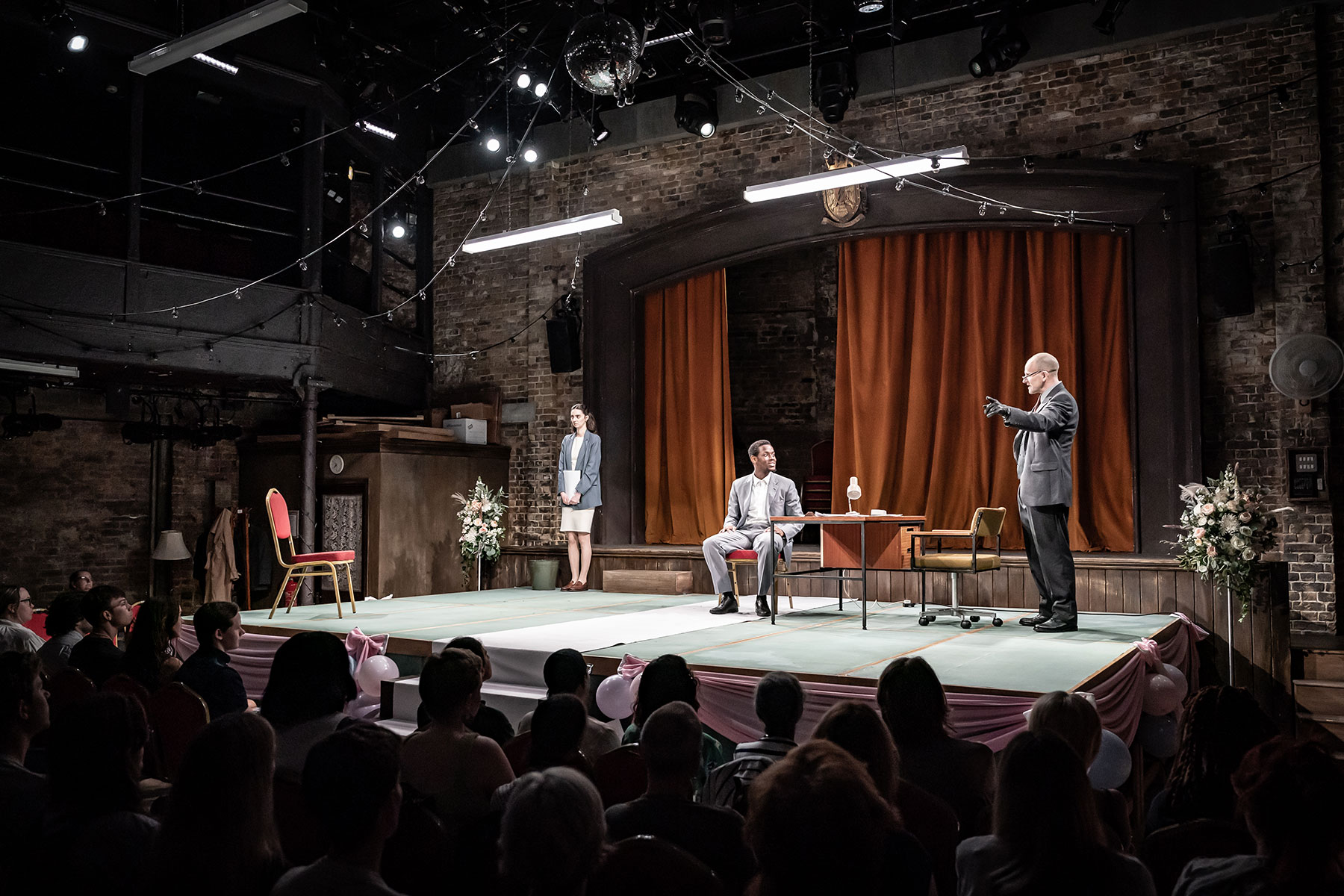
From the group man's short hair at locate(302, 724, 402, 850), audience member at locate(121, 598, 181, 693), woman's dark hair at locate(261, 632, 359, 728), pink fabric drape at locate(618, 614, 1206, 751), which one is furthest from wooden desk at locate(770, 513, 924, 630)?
man's short hair at locate(302, 724, 402, 850)

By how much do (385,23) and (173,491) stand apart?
596cm

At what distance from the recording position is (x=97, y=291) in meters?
8.45

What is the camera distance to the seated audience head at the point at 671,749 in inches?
80.7

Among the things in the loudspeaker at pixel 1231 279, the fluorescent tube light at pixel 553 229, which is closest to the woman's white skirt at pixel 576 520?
the fluorescent tube light at pixel 553 229

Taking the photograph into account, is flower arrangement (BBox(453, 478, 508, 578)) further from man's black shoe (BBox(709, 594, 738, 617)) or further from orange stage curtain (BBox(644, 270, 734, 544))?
man's black shoe (BBox(709, 594, 738, 617))

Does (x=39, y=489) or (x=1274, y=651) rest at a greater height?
(x=39, y=489)

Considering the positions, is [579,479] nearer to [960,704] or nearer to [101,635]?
[101,635]

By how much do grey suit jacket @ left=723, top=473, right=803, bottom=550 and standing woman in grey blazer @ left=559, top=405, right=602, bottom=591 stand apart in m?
2.01

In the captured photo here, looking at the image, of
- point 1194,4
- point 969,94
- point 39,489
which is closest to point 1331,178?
point 1194,4

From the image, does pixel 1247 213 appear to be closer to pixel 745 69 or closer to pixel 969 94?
pixel 969 94

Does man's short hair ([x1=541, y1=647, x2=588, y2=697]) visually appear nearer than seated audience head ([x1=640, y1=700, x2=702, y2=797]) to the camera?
No

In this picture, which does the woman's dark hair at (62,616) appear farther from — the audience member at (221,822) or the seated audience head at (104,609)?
the audience member at (221,822)

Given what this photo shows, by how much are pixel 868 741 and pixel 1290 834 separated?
31.1 inches

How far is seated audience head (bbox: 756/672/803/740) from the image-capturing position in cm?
265
